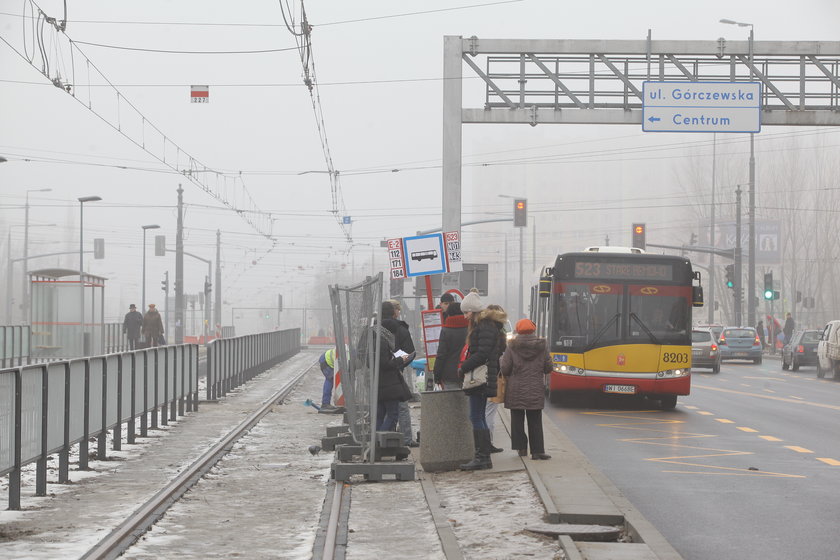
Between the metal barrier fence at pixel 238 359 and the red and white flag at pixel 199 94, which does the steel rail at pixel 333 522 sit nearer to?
the metal barrier fence at pixel 238 359

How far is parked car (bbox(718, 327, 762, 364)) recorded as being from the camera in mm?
52000

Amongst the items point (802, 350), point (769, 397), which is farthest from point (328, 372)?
point (802, 350)

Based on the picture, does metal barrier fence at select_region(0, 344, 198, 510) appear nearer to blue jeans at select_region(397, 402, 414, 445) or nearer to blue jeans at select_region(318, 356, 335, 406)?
blue jeans at select_region(318, 356, 335, 406)

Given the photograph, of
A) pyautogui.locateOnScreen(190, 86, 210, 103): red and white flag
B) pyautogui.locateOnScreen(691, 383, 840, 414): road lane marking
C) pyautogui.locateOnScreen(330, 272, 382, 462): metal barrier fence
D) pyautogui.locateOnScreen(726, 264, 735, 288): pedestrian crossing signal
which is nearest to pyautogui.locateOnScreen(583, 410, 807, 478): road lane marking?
pyautogui.locateOnScreen(330, 272, 382, 462): metal barrier fence

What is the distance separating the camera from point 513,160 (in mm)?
165625

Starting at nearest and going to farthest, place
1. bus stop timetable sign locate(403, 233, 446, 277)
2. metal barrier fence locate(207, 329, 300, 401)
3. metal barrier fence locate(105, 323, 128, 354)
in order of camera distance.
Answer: bus stop timetable sign locate(403, 233, 446, 277)
metal barrier fence locate(207, 329, 300, 401)
metal barrier fence locate(105, 323, 128, 354)

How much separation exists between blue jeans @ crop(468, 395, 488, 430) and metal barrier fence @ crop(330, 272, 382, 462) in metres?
1.00


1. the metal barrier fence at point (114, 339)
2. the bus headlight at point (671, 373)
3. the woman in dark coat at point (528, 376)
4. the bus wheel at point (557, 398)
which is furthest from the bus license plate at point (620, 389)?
the metal barrier fence at point (114, 339)

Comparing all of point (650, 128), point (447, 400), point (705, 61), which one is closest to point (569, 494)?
point (447, 400)

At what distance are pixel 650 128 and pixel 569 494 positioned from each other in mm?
18599

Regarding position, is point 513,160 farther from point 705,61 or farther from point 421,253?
point 421,253

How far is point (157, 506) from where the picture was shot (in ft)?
36.9

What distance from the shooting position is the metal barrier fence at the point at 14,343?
38.3 m

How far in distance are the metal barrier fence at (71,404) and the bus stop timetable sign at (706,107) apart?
1288 centimetres
